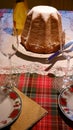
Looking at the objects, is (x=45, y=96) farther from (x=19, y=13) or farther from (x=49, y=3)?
(x=49, y=3)

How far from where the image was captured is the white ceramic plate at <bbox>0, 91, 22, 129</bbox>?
1.99 feet

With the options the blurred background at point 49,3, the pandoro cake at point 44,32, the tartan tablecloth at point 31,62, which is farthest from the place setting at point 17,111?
the blurred background at point 49,3

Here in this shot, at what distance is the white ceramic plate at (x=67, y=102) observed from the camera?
0.64 meters

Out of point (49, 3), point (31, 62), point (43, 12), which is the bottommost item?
point (49, 3)

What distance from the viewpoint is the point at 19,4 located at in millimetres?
1234

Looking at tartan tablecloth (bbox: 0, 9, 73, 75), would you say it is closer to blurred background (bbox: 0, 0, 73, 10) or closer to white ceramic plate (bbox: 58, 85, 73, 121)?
white ceramic plate (bbox: 58, 85, 73, 121)

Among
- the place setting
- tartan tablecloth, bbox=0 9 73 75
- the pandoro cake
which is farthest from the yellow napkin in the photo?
the pandoro cake

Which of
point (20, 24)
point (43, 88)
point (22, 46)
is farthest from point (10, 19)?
point (43, 88)

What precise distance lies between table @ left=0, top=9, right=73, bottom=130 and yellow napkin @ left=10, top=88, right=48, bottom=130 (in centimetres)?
2

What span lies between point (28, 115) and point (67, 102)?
0.12m

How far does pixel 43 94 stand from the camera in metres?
0.78

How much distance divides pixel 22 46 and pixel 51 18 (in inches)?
7.3

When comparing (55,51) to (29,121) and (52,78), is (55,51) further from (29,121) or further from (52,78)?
(29,121)

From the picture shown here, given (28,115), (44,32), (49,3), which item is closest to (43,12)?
(44,32)
